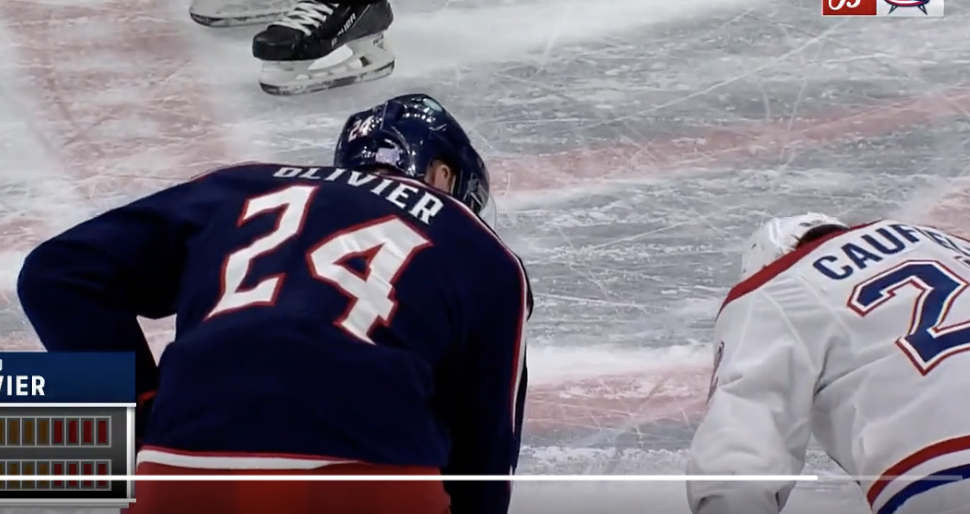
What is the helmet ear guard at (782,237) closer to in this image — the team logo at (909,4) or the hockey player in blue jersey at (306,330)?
the hockey player in blue jersey at (306,330)

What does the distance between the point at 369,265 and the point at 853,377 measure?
2.12ft

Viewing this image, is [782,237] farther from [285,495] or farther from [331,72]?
[331,72]

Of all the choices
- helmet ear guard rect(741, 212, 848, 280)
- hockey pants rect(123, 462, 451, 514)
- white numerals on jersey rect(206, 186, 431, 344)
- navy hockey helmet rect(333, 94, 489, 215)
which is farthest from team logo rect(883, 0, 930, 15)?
hockey pants rect(123, 462, 451, 514)

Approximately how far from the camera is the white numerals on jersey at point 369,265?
172 cm

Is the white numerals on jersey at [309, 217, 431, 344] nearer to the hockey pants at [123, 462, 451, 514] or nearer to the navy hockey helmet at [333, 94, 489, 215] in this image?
the hockey pants at [123, 462, 451, 514]

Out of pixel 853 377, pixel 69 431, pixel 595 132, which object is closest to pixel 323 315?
pixel 69 431

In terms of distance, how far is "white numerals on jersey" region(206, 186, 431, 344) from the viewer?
172 centimetres

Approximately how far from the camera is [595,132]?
2.87 meters

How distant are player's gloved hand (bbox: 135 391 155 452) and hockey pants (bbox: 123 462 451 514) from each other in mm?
230

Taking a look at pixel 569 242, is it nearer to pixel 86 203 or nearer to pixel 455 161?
pixel 455 161

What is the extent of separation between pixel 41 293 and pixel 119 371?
14 centimetres

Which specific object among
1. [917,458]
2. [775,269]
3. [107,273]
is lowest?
[917,458]

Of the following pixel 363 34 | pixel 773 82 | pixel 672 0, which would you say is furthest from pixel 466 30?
pixel 773 82

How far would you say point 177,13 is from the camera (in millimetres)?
3141
